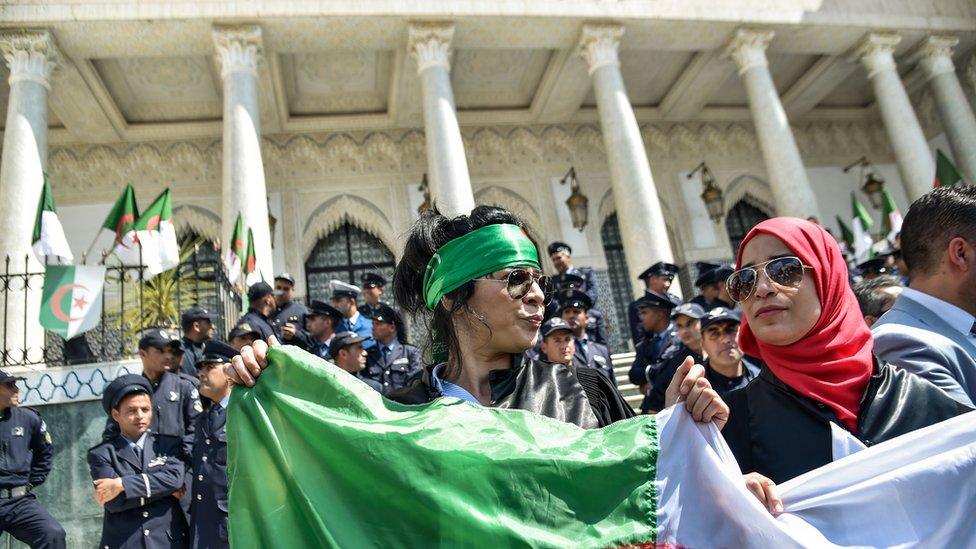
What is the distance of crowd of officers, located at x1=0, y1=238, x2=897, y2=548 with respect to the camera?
4133mm

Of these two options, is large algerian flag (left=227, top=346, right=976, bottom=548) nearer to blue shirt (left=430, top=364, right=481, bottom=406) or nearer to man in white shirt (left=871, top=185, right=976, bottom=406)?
blue shirt (left=430, top=364, right=481, bottom=406)

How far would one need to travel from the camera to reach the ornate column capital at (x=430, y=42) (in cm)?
1177

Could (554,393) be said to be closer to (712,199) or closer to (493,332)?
(493,332)

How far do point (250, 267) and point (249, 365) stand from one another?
791cm

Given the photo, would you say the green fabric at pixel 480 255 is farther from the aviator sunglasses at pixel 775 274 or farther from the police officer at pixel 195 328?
the police officer at pixel 195 328

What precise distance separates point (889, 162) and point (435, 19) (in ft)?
42.7

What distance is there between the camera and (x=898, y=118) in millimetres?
13555

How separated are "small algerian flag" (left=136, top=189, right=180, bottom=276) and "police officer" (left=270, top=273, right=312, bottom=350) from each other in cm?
127

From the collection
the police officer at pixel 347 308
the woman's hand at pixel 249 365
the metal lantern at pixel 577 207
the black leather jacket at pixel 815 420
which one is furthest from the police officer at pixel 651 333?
the metal lantern at pixel 577 207

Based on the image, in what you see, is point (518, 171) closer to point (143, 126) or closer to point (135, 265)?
point (143, 126)

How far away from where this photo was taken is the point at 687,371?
1719 mm

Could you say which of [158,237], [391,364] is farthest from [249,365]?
[158,237]

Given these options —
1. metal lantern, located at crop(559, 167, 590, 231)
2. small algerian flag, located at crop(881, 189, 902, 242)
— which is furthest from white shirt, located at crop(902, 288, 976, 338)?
metal lantern, located at crop(559, 167, 590, 231)

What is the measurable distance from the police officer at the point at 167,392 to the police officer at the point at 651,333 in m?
3.79
